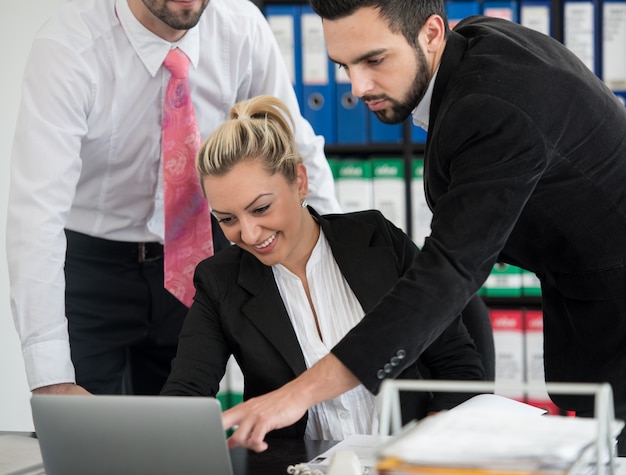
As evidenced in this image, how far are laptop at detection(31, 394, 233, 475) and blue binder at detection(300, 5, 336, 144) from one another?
1.88m

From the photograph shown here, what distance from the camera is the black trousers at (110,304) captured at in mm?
1979

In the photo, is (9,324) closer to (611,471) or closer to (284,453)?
(284,453)

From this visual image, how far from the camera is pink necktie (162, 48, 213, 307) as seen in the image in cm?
189

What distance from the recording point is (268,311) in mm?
1649

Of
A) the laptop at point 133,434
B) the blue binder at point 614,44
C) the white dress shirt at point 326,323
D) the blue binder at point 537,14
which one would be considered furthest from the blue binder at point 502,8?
the laptop at point 133,434

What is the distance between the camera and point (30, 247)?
1.70 meters

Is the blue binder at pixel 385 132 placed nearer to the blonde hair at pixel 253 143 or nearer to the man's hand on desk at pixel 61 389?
the blonde hair at pixel 253 143

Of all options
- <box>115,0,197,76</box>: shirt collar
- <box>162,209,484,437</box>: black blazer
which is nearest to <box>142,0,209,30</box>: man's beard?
<box>115,0,197,76</box>: shirt collar

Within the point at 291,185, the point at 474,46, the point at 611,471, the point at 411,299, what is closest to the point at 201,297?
the point at 291,185

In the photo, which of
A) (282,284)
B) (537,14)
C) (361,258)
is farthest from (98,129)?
(537,14)

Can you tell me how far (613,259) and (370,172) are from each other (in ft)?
4.64

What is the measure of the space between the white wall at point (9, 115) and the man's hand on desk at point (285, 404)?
6.55 ft

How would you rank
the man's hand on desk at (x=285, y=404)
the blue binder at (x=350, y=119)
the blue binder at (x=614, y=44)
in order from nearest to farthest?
the man's hand on desk at (x=285, y=404), the blue binder at (x=614, y=44), the blue binder at (x=350, y=119)

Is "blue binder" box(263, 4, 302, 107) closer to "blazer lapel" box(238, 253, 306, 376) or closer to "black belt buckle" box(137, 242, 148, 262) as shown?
"black belt buckle" box(137, 242, 148, 262)
